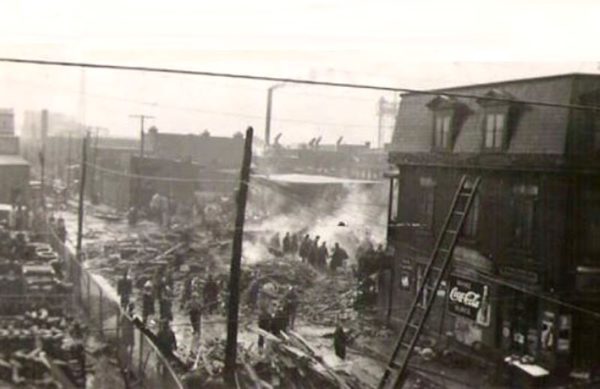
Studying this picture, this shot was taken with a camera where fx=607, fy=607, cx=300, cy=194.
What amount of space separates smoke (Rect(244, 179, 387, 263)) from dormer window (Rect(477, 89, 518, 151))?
119 centimetres

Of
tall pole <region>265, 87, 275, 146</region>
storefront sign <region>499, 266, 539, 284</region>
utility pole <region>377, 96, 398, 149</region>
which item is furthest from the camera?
storefront sign <region>499, 266, 539, 284</region>

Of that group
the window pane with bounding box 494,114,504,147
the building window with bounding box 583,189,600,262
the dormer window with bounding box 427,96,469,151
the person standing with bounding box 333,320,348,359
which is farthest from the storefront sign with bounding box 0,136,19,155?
the building window with bounding box 583,189,600,262

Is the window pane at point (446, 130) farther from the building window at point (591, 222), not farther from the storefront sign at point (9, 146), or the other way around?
the storefront sign at point (9, 146)

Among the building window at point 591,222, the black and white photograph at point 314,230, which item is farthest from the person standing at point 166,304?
the building window at point 591,222

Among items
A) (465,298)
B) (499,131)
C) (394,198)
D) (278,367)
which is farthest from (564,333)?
(278,367)

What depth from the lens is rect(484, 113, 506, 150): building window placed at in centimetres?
566

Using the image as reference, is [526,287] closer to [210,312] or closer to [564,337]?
[564,337]

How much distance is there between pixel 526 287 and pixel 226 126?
10.4ft

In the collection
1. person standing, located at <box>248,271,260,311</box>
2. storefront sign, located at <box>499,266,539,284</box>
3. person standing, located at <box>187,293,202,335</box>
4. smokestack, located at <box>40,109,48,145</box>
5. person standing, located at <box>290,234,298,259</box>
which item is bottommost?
person standing, located at <box>187,293,202,335</box>

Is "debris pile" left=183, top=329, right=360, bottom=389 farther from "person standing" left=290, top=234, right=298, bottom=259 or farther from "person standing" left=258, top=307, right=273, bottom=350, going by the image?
"person standing" left=290, top=234, right=298, bottom=259

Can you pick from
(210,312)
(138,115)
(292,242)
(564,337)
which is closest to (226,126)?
(138,115)

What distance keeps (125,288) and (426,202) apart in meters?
2.80

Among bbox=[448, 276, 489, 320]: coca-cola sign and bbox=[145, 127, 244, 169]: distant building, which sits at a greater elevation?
bbox=[145, 127, 244, 169]: distant building

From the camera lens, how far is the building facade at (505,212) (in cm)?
558
